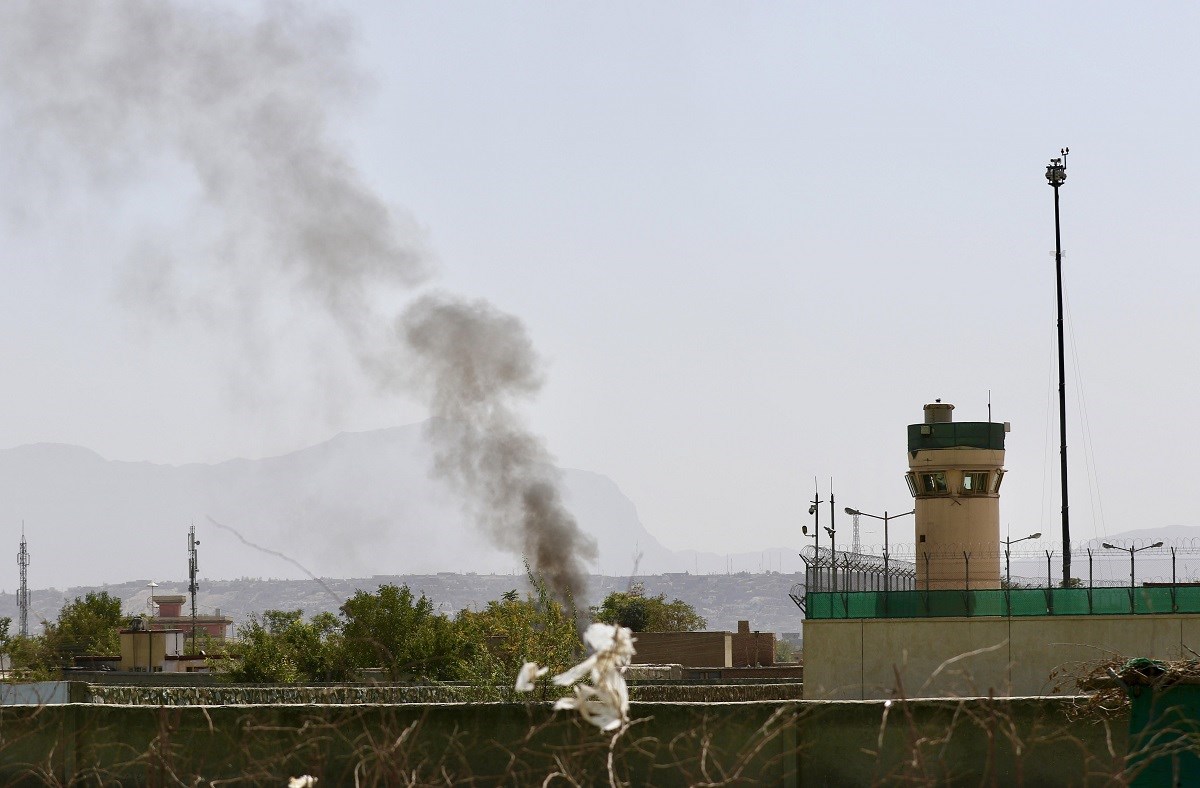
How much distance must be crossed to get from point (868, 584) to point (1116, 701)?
21.4 meters

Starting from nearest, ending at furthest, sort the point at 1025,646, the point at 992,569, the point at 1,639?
the point at 1025,646 → the point at 992,569 → the point at 1,639

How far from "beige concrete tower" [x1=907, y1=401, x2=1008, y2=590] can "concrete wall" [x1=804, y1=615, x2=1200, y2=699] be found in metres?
9.21

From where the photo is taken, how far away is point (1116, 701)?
40.1 ft

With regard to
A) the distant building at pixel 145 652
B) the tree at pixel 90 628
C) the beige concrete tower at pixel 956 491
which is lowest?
the tree at pixel 90 628

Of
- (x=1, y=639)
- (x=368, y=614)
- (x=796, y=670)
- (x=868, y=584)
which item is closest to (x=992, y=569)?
(x=868, y=584)

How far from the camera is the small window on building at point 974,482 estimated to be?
40875 millimetres

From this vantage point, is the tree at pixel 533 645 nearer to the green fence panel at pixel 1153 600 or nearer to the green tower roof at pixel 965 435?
the green fence panel at pixel 1153 600

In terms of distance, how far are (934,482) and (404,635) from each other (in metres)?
33.2

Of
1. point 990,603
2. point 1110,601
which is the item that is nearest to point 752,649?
point 990,603

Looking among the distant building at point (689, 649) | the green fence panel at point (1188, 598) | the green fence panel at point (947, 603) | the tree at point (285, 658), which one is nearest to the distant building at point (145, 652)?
the tree at point (285, 658)

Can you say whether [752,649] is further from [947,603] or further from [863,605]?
[947,603]

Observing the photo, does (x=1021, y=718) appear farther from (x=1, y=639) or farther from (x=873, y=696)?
(x=1, y=639)

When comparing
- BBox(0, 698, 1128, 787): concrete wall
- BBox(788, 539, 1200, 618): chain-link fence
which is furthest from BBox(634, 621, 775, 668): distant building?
BBox(0, 698, 1128, 787): concrete wall

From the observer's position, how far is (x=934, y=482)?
4122cm
